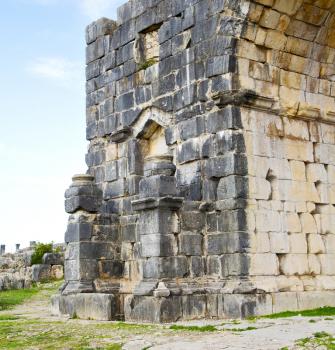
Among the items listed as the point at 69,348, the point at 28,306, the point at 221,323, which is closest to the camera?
the point at 69,348

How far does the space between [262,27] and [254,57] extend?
56 centimetres

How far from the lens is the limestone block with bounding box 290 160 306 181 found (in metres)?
13.5

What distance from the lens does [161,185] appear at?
12.5 m

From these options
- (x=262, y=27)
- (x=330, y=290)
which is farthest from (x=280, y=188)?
(x=262, y=27)

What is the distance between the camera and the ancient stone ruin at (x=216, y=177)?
12375mm

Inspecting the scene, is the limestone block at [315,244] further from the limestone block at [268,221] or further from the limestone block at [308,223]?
the limestone block at [268,221]

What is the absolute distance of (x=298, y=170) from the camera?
13.6m

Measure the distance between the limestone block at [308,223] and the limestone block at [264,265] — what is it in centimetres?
102

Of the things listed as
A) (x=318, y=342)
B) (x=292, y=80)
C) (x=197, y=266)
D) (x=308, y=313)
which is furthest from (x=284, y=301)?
(x=292, y=80)

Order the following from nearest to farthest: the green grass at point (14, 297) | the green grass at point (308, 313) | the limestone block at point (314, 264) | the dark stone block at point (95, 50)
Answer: the green grass at point (308, 313)
the limestone block at point (314, 264)
the dark stone block at point (95, 50)
the green grass at point (14, 297)

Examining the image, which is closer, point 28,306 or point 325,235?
point 325,235

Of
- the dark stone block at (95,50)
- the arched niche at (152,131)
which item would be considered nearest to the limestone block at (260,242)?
the arched niche at (152,131)

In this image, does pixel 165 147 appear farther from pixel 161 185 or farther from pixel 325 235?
pixel 325 235

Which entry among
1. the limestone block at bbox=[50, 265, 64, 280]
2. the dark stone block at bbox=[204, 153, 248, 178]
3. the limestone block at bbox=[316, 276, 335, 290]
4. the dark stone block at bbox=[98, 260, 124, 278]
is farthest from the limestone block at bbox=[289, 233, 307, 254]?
the limestone block at bbox=[50, 265, 64, 280]
